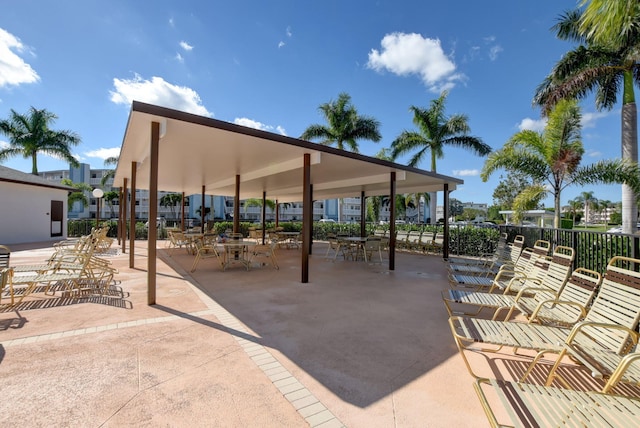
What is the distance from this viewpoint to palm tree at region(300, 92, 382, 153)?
19.9m

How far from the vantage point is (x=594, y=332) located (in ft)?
8.86

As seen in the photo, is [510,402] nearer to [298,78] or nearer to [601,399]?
[601,399]

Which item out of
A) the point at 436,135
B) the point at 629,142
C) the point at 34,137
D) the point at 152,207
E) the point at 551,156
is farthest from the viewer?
the point at 34,137

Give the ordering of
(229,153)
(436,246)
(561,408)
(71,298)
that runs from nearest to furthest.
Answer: (561,408)
(71,298)
(229,153)
(436,246)

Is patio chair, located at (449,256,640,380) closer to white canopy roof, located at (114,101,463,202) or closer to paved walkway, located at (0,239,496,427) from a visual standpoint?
paved walkway, located at (0,239,496,427)

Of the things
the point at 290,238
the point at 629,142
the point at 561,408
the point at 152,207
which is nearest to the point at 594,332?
the point at 561,408

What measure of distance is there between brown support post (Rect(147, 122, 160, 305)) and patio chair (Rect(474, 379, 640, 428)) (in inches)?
194

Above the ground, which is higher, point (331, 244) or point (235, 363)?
point (331, 244)

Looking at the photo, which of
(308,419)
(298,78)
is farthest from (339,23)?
(308,419)

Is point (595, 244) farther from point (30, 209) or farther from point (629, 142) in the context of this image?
point (30, 209)

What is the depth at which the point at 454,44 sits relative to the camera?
13227 millimetres

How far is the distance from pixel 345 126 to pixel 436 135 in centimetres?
606

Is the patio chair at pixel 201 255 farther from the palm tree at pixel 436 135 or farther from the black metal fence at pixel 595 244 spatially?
the palm tree at pixel 436 135

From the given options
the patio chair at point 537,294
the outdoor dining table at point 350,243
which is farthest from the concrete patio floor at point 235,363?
the outdoor dining table at point 350,243
